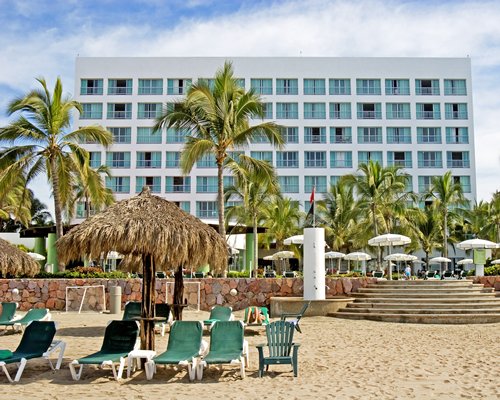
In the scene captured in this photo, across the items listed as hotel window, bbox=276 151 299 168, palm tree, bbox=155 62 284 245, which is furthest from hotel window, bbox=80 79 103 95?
palm tree, bbox=155 62 284 245

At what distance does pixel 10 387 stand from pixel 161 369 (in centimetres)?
243

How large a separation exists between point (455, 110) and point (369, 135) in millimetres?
8393

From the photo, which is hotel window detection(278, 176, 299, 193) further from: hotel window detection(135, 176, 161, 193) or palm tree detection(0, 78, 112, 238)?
palm tree detection(0, 78, 112, 238)

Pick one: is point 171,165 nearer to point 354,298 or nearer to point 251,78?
point 251,78

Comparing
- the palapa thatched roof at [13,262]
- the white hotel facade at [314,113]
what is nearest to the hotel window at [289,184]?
the white hotel facade at [314,113]

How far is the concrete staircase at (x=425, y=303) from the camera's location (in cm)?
1847

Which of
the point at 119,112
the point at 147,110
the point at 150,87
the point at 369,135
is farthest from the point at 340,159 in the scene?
the point at 119,112

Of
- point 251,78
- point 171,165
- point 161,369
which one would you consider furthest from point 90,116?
point 161,369

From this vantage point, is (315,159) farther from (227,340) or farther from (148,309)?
(227,340)

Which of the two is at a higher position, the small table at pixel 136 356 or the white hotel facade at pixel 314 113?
the white hotel facade at pixel 314 113

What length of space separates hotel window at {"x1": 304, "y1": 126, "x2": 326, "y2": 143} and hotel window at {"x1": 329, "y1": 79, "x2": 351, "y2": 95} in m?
3.72

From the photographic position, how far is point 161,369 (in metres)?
10.1

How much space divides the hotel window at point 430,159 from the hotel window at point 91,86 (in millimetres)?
29954

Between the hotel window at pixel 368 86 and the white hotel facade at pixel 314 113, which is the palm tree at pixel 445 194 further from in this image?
the hotel window at pixel 368 86
